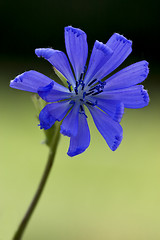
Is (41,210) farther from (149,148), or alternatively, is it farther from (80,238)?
(149,148)

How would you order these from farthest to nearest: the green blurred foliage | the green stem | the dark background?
the dark background, the green blurred foliage, the green stem

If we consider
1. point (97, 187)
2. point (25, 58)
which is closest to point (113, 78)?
point (97, 187)

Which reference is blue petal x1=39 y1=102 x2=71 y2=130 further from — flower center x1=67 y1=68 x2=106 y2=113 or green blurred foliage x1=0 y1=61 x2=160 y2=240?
green blurred foliage x1=0 y1=61 x2=160 y2=240

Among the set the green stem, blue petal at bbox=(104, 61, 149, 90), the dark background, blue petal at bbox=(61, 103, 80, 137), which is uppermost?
the dark background

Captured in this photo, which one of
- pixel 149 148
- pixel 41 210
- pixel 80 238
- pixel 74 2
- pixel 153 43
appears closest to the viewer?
pixel 80 238

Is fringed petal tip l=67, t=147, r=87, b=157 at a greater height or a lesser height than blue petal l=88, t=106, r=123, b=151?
lesser

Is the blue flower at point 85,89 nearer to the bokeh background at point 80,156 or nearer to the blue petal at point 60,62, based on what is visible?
the blue petal at point 60,62

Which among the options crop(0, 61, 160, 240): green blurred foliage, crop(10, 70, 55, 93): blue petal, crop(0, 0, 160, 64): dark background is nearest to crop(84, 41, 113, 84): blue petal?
crop(10, 70, 55, 93): blue petal
